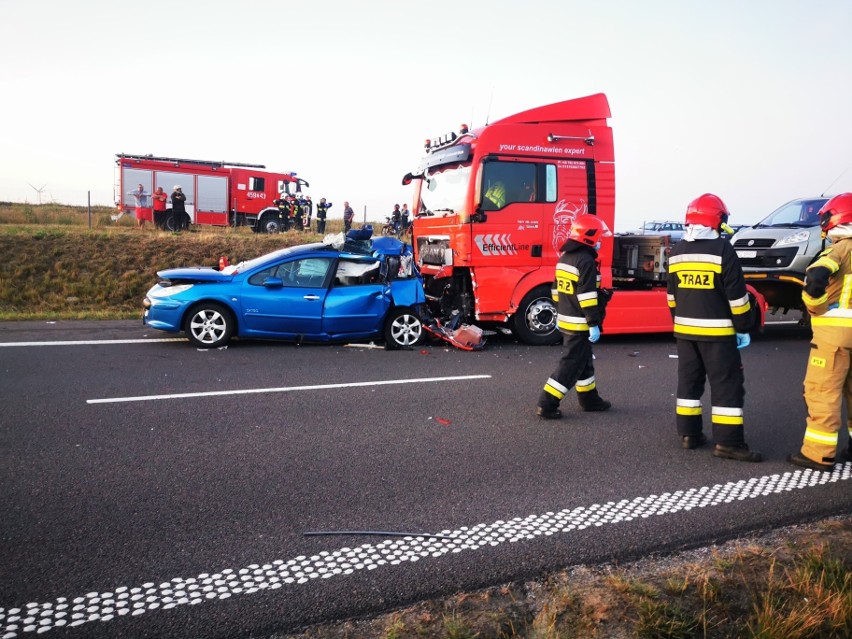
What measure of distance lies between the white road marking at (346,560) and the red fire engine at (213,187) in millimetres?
26233

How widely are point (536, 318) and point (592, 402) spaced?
3986 mm

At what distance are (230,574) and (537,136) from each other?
816 cm

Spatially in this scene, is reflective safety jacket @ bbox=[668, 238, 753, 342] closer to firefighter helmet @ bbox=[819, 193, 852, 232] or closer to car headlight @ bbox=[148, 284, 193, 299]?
firefighter helmet @ bbox=[819, 193, 852, 232]

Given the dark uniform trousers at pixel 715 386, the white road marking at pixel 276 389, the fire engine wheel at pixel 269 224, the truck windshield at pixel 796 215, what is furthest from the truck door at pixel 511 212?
the fire engine wheel at pixel 269 224

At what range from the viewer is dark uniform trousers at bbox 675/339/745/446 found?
5.23m

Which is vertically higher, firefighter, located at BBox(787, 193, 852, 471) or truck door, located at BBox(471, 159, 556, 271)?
truck door, located at BBox(471, 159, 556, 271)

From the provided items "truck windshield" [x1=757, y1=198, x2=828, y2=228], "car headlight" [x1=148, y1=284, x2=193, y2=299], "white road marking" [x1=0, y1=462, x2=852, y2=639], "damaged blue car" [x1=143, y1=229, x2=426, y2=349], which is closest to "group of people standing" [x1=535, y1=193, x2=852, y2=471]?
"white road marking" [x1=0, y1=462, x2=852, y2=639]

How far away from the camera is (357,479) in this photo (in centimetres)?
471

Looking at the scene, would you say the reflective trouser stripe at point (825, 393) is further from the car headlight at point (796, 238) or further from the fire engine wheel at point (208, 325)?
the fire engine wheel at point (208, 325)

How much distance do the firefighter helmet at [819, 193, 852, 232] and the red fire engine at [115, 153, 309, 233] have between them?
1016 inches

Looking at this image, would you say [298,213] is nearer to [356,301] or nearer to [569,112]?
[356,301]

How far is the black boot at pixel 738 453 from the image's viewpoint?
5266 millimetres

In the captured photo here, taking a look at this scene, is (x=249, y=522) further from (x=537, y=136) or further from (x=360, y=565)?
(x=537, y=136)

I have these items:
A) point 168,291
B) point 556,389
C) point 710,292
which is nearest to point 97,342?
point 168,291
